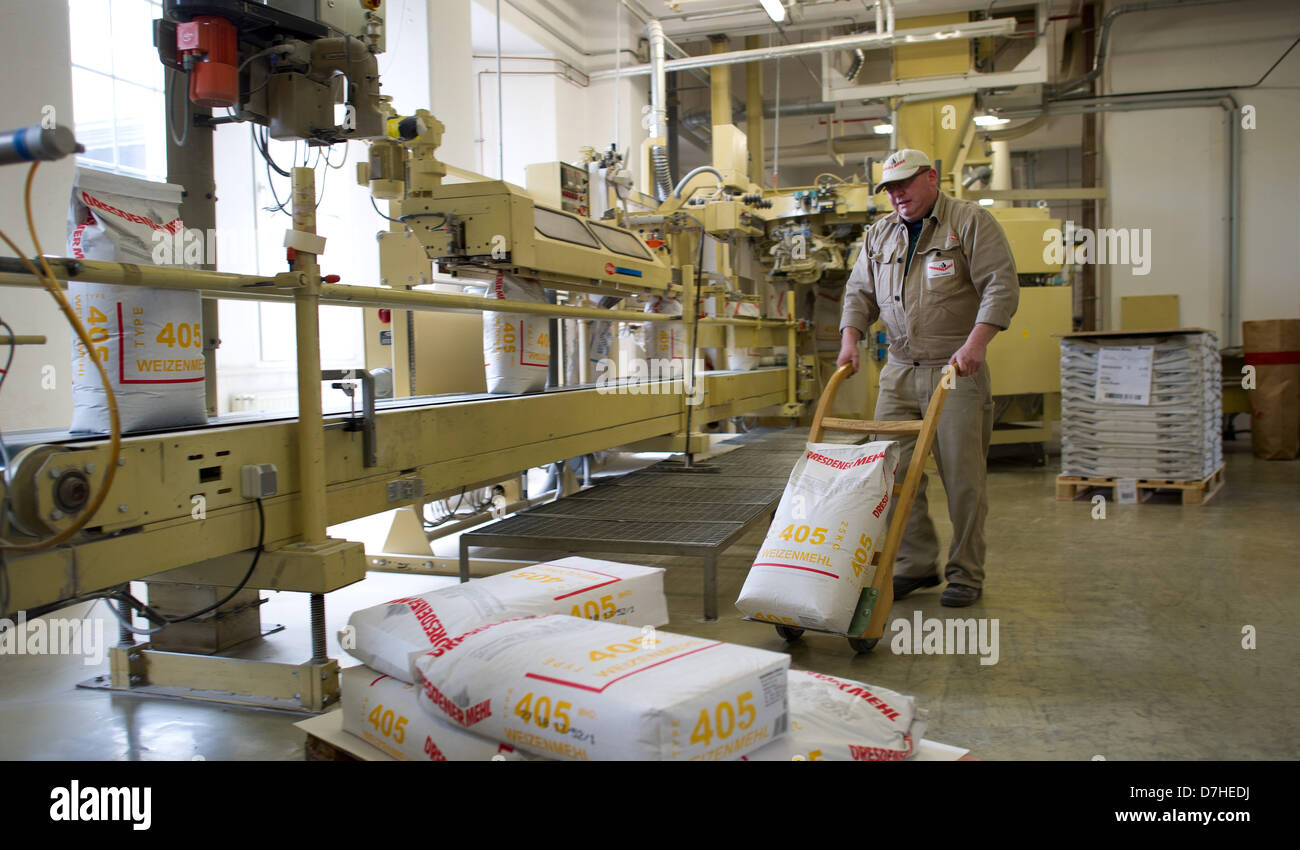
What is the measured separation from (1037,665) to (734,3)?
6.93 metres

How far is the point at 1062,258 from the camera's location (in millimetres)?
7055

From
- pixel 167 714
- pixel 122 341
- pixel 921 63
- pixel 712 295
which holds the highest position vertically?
pixel 921 63

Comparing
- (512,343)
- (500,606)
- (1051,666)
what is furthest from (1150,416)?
(500,606)

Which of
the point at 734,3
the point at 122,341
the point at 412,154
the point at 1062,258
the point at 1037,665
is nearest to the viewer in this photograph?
the point at 122,341

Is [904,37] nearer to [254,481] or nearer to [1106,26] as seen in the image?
[1106,26]

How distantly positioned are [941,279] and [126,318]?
2.58 m

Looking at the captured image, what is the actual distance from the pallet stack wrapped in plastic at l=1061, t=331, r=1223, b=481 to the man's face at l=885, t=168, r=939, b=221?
2898 millimetres

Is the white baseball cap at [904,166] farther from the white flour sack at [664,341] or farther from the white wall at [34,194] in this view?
the white wall at [34,194]

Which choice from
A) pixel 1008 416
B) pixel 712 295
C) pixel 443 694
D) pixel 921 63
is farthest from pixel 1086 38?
pixel 443 694

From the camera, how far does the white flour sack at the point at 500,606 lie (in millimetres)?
2029

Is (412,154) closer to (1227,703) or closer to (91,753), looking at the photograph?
(91,753)

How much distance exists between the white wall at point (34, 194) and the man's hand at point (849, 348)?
3.34 m

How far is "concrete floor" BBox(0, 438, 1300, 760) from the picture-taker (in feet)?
7.16

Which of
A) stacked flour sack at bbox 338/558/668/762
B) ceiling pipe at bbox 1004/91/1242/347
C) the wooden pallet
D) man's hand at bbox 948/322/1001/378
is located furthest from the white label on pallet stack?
ceiling pipe at bbox 1004/91/1242/347
